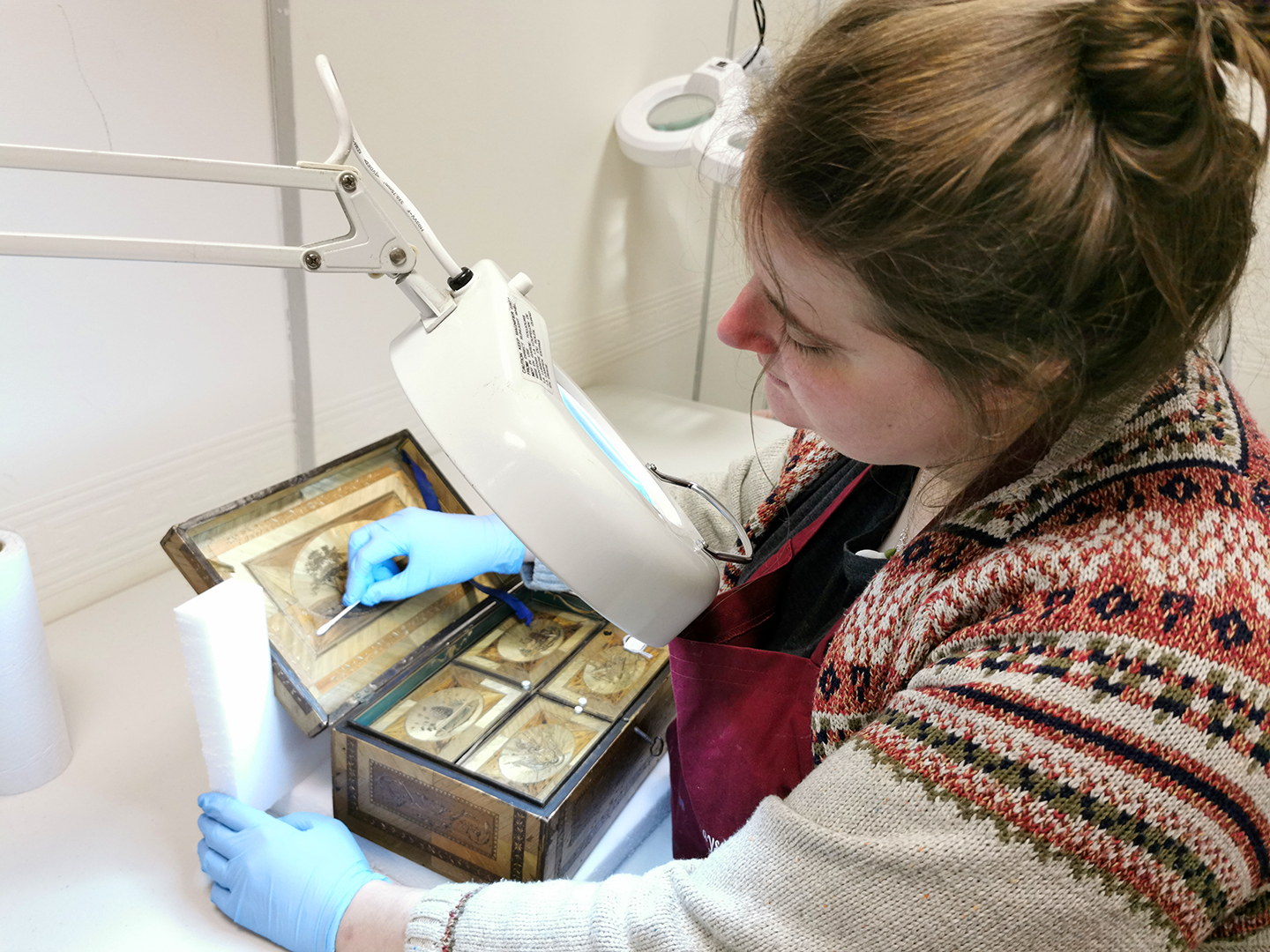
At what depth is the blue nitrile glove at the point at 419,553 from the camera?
1.01m

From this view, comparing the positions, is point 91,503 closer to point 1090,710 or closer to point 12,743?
point 12,743

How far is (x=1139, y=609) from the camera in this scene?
495 millimetres

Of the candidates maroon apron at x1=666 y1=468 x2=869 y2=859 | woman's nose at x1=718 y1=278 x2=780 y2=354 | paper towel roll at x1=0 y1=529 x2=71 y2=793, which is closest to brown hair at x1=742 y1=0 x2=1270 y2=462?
woman's nose at x1=718 y1=278 x2=780 y2=354

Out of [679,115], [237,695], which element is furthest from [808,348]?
[679,115]

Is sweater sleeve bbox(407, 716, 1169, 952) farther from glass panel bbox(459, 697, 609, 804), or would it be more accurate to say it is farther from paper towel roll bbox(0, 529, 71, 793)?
paper towel roll bbox(0, 529, 71, 793)

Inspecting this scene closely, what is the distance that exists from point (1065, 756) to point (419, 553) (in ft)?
2.43

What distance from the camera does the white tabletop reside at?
2.53 ft

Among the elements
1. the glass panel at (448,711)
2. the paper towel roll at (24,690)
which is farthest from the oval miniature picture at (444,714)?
the paper towel roll at (24,690)

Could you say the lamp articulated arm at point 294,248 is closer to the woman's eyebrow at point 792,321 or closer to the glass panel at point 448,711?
the woman's eyebrow at point 792,321

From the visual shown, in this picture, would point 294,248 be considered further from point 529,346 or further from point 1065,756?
point 1065,756

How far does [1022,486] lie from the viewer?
600 mm

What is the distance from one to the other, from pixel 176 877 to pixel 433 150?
3.52 ft

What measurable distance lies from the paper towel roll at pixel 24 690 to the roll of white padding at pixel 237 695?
0.16 metres

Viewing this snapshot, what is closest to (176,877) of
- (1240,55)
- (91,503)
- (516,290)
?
(91,503)
